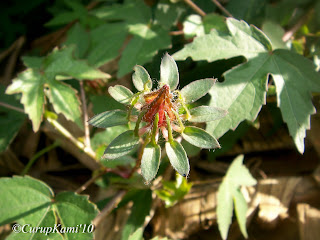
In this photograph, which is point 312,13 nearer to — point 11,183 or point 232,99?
point 232,99

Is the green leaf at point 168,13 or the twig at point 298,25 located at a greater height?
the twig at point 298,25

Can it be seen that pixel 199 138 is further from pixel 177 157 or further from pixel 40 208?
pixel 40 208

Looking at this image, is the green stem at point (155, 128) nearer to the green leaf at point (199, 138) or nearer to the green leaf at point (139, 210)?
the green leaf at point (199, 138)

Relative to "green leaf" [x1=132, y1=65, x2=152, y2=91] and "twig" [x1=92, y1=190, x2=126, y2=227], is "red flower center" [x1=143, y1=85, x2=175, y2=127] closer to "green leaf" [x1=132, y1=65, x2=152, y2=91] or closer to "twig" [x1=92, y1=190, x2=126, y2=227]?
"green leaf" [x1=132, y1=65, x2=152, y2=91]

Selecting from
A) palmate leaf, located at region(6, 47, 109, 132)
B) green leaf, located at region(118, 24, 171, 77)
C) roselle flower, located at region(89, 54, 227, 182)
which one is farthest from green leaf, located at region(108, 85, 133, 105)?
green leaf, located at region(118, 24, 171, 77)

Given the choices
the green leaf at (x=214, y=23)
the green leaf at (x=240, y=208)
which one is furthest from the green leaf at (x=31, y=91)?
the green leaf at (x=240, y=208)

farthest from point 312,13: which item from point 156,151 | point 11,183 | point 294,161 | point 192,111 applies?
point 11,183
